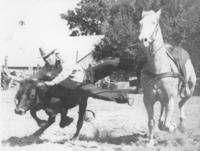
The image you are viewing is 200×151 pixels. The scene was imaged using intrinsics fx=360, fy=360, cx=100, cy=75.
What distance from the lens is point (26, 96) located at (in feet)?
16.9

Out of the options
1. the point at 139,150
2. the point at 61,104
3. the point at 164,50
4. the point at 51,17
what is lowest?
the point at 139,150

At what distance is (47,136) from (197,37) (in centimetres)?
852

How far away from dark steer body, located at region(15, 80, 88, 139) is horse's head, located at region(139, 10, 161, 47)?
137cm

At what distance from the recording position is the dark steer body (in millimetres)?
5164

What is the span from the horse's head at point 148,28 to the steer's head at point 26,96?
66.7 inches

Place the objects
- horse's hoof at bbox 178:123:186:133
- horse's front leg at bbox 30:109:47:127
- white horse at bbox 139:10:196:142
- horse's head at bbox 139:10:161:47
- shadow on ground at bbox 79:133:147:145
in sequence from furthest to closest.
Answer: horse's hoof at bbox 178:123:186:133
shadow on ground at bbox 79:133:147:145
horse's front leg at bbox 30:109:47:127
white horse at bbox 139:10:196:142
horse's head at bbox 139:10:161:47

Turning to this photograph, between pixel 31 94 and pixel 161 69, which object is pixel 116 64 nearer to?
pixel 161 69

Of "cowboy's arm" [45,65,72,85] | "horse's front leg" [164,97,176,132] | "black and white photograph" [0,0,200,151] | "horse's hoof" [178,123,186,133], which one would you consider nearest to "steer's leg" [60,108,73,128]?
"black and white photograph" [0,0,200,151]

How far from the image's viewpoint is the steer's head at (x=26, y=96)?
16.8 feet

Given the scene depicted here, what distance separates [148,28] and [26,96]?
1.97 metres

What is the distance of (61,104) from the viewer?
5.44 meters

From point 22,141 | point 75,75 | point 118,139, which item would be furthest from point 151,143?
point 22,141

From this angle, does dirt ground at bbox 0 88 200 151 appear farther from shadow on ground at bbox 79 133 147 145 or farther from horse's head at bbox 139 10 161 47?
horse's head at bbox 139 10 161 47

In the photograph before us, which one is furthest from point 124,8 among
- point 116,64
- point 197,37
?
point 116,64
